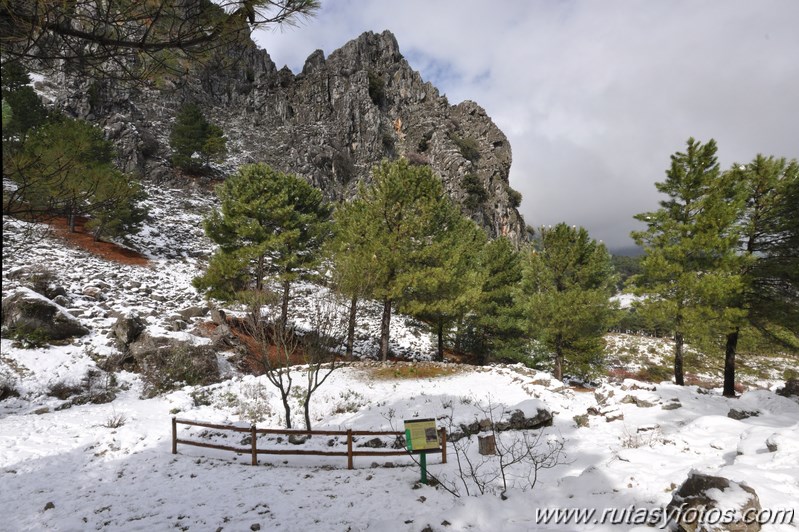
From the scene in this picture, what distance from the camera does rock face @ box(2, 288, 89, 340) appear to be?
45.3ft

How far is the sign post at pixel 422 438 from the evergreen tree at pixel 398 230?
8763mm

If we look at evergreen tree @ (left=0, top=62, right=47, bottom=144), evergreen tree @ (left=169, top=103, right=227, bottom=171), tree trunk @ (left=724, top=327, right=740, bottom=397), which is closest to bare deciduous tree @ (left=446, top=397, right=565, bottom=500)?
tree trunk @ (left=724, top=327, right=740, bottom=397)

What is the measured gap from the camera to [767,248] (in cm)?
1242

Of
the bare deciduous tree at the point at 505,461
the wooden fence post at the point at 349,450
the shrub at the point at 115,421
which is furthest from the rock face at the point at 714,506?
the shrub at the point at 115,421

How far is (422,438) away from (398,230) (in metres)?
10.7

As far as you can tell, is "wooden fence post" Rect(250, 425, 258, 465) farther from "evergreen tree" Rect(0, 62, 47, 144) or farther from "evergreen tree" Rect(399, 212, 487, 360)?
"evergreen tree" Rect(0, 62, 47, 144)

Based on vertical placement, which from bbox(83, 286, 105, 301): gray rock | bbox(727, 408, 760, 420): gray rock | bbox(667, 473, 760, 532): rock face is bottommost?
bbox(727, 408, 760, 420): gray rock

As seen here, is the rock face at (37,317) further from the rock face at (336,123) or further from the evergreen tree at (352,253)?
the rock face at (336,123)

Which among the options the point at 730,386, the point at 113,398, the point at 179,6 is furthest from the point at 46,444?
the point at 730,386

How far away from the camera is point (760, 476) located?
4.75m

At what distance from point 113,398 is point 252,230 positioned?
8.67m

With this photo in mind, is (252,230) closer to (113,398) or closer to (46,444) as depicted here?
(113,398)

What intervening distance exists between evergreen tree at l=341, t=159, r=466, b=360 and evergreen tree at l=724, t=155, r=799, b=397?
431 inches

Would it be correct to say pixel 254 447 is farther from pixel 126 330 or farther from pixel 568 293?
pixel 568 293
